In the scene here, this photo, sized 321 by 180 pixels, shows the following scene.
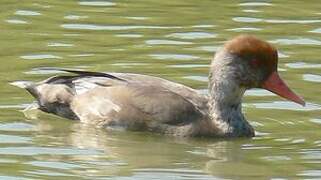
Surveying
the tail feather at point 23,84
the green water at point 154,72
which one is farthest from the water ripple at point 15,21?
the tail feather at point 23,84

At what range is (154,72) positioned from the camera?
1538 centimetres

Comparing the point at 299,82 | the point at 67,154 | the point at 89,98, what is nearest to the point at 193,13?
the point at 299,82

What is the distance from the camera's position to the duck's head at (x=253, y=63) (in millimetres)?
13500

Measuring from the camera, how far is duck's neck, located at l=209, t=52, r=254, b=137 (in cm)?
1358

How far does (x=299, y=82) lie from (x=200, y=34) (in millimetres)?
2306

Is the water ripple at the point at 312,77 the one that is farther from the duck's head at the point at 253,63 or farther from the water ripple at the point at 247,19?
the water ripple at the point at 247,19

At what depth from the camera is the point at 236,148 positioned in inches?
520

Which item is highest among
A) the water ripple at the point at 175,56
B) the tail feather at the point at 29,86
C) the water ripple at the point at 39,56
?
the tail feather at the point at 29,86

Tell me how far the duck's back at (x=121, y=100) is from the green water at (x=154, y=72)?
0.12m

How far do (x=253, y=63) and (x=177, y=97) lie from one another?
28.6 inches

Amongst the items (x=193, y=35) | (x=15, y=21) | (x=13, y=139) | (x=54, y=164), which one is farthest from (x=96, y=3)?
(x=54, y=164)

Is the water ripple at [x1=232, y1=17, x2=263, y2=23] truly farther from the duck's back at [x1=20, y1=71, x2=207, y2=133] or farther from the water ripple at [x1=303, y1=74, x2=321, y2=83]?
the duck's back at [x1=20, y1=71, x2=207, y2=133]

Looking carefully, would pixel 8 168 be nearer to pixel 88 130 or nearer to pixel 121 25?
pixel 88 130

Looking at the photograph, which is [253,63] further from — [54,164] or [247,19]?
[247,19]
